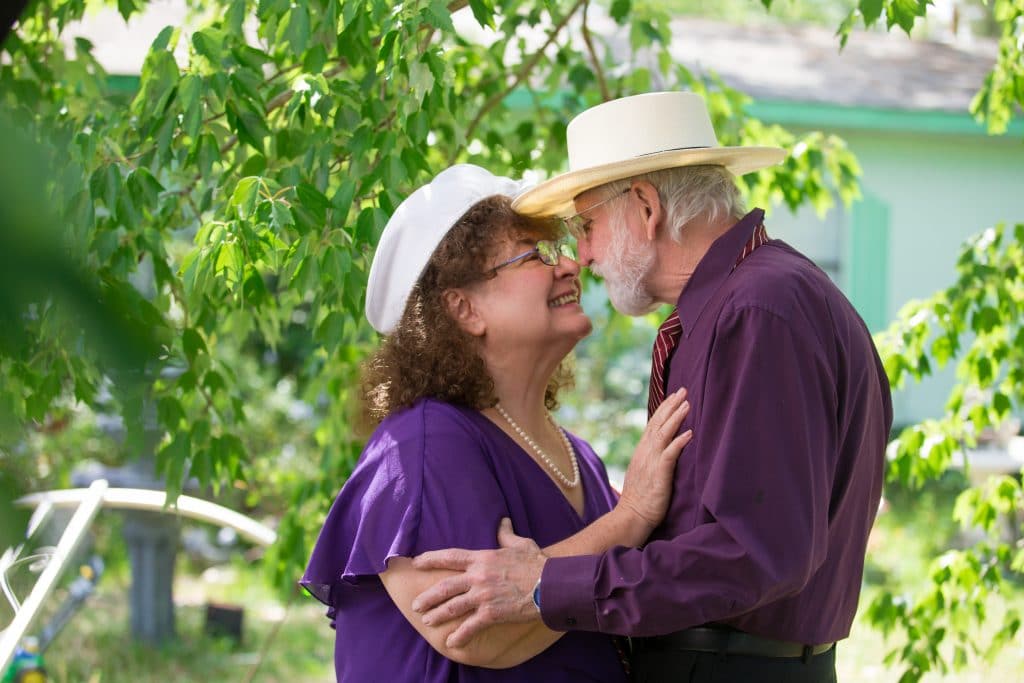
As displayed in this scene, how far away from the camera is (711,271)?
2.24 m

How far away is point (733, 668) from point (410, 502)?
2.25 ft

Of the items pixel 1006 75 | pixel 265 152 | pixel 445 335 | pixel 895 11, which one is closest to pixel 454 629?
pixel 445 335

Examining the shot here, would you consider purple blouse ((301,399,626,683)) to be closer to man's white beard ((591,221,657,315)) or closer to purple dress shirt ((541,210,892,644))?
purple dress shirt ((541,210,892,644))

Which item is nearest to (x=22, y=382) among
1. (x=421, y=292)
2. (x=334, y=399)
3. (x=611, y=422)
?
(x=421, y=292)

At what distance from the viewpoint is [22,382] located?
94cm

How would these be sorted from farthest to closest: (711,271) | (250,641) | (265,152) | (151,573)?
1. (250,641)
2. (151,573)
3. (265,152)
4. (711,271)

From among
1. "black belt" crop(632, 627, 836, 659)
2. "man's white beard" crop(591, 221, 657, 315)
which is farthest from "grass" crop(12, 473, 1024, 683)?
"man's white beard" crop(591, 221, 657, 315)

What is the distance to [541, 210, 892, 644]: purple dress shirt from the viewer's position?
6.38ft

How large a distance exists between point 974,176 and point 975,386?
21.4ft

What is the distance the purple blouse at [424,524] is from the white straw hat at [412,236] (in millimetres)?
291

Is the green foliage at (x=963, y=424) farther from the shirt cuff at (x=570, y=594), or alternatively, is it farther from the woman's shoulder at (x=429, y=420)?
the shirt cuff at (x=570, y=594)

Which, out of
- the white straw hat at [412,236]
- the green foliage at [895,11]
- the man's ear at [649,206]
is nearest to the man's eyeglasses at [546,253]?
the white straw hat at [412,236]

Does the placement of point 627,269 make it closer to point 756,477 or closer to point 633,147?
point 633,147

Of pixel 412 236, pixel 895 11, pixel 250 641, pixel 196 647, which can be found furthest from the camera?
pixel 250 641
